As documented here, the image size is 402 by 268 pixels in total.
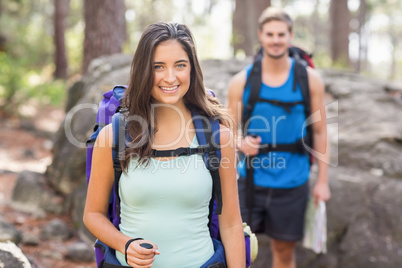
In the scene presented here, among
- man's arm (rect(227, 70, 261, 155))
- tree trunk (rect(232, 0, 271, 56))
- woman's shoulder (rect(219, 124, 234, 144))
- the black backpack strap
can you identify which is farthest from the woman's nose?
tree trunk (rect(232, 0, 271, 56))

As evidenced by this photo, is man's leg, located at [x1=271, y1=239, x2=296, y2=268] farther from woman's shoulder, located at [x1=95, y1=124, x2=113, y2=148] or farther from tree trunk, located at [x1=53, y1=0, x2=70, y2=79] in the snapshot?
tree trunk, located at [x1=53, y1=0, x2=70, y2=79]

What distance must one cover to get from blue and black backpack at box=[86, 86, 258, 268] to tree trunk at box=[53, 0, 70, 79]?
16.9 meters

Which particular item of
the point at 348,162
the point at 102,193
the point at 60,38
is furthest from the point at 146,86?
the point at 60,38

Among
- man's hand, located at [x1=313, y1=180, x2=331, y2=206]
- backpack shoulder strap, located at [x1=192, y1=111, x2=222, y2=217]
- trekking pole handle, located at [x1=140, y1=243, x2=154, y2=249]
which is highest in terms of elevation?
backpack shoulder strap, located at [x1=192, y1=111, x2=222, y2=217]

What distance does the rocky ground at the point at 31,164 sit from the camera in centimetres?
503

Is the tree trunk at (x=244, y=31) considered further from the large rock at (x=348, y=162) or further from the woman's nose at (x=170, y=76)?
the woman's nose at (x=170, y=76)

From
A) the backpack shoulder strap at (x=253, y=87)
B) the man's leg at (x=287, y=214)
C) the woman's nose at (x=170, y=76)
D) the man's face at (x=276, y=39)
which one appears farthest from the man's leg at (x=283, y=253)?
the woman's nose at (x=170, y=76)

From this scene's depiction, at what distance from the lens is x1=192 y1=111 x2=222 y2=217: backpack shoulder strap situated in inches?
88.7

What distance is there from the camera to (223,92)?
20.1 feet

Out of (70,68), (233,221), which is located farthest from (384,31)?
(233,221)

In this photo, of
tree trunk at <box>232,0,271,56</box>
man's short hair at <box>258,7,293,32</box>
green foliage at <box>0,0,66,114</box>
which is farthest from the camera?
tree trunk at <box>232,0,271,56</box>

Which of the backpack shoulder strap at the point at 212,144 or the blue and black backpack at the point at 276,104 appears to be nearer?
the backpack shoulder strap at the point at 212,144

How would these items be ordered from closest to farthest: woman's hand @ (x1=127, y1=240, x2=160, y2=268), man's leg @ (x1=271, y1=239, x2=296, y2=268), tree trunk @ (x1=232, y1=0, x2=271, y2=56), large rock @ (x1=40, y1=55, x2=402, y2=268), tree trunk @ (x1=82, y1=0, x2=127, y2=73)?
woman's hand @ (x1=127, y1=240, x2=160, y2=268), man's leg @ (x1=271, y1=239, x2=296, y2=268), large rock @ (x1=40, y1=55, x2=402, y2=268), tree trunk @ (x1=82, y1=0, x2=127, y2=73), tree trunk @ (x1=232, y1=0, x2=271, y2=56)

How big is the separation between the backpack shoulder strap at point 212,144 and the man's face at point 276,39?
1.98 metres
